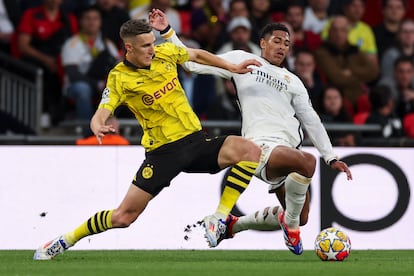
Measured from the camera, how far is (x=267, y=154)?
436 inches

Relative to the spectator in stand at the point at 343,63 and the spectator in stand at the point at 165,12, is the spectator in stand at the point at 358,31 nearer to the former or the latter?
the spectator in stand at the point at 343,63

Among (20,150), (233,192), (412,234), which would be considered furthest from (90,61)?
(233,192)

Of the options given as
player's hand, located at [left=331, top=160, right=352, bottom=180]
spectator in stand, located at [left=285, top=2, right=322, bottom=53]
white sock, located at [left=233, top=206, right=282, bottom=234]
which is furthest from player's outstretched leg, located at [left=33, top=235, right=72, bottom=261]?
spectator in stand, located at [left=285, top=2, right=322, bottom=53]

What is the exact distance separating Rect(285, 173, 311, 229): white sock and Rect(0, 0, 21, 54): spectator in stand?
6.52 m

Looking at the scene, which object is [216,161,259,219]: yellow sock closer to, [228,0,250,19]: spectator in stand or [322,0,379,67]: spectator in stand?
[228,0,250,19]: spectator in stand

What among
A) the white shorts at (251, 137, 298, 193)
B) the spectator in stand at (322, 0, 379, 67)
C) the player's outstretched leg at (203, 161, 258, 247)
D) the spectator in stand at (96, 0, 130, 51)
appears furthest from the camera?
the spectator in stand at (322, 0, 379, 67)

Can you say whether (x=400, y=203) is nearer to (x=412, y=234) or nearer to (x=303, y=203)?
(x=412, y=234)

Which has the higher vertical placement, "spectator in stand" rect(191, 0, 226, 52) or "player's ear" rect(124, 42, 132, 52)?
"player's ear" rect(124, 42, 132, 52)

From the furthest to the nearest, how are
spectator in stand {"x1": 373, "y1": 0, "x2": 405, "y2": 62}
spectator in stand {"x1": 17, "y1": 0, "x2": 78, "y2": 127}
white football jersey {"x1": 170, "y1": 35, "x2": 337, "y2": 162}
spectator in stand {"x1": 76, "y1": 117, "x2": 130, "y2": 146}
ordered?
spectator in stand {"x1": 373, "y1": 0, "x2": 405, "y2": 62}
spectator in stand {"x1": 17, "y1": 0, "x2": 78, "y2": 127}
spectator in stand {"x1": 76, "y1": 117, "x2": 130, "y2": 146}
white football jersey {"x1": 170, "y1": 35, "x2": 337, "y2": 162}

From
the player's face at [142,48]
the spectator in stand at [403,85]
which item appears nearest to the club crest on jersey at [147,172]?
the player's face at [142,48]

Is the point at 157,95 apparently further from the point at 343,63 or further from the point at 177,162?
the point at 343,63

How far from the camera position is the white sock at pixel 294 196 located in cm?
1108

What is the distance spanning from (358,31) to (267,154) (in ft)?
22.4

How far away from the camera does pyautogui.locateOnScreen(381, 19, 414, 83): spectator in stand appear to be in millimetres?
17203
